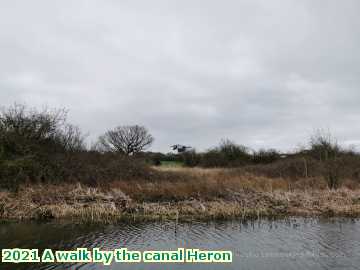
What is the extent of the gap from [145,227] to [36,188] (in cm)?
818

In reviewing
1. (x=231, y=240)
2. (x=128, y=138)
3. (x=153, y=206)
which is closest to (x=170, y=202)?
(x=153, y=206)

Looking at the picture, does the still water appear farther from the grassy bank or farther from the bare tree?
the bare tree

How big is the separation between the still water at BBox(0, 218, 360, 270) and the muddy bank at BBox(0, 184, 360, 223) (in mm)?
1414

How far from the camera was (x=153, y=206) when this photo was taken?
626 inches

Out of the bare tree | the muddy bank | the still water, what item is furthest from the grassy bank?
the bare tree

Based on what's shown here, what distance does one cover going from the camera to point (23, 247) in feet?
31.5

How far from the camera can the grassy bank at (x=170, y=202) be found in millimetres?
14679

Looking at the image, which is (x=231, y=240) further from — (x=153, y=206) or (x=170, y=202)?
(x=170, y=202)

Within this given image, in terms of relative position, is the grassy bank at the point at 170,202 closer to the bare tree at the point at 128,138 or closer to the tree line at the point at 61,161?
the tree line at the point at 61,161

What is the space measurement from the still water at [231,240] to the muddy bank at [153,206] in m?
1.41

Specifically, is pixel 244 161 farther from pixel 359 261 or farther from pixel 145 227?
pixel 359 261

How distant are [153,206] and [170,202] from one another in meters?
1.24

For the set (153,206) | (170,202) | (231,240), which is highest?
(170,202)

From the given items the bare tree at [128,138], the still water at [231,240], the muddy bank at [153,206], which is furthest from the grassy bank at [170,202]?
the bare tree at [128,138]
